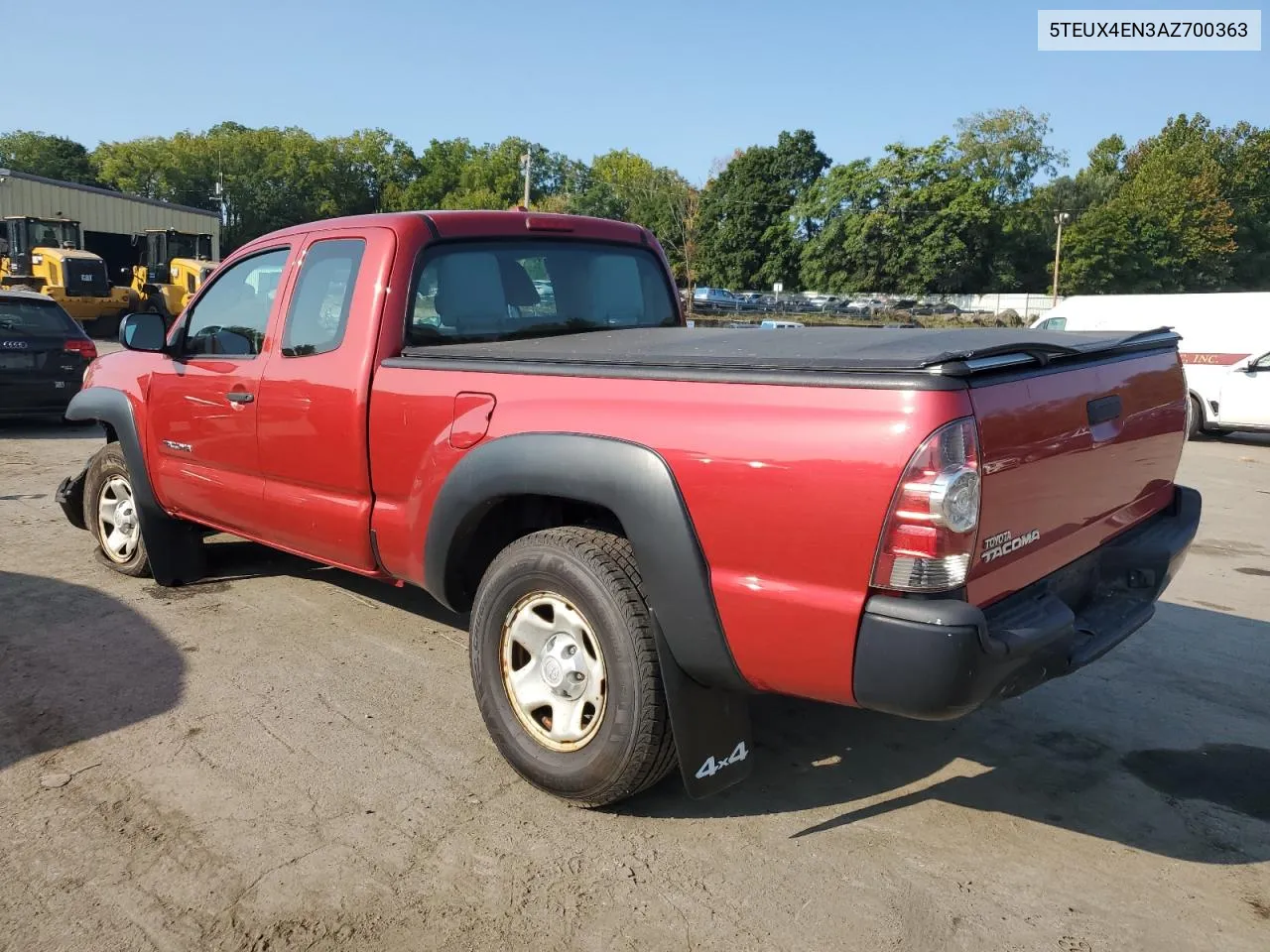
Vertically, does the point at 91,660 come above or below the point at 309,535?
below

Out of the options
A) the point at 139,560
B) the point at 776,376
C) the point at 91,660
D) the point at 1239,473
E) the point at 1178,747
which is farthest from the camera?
the point at 1239,473

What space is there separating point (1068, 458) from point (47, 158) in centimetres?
11054

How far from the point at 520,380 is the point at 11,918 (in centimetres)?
207

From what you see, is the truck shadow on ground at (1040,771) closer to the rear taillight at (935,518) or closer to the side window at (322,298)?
the rear taillight at (935,518)

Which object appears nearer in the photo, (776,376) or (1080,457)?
(776,376)

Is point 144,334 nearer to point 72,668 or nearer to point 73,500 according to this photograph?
point 72,668

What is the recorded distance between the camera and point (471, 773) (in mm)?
3459

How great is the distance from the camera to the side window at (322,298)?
3959 millimetres

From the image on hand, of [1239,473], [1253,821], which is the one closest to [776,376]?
[1253,821]

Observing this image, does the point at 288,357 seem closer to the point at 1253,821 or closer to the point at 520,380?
the point at 520,380

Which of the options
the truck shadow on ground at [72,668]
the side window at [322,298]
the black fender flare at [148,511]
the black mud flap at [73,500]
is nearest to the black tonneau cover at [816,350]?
the side window at [322,298]

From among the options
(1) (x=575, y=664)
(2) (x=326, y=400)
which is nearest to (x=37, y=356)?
(2) (x=326, y=400)

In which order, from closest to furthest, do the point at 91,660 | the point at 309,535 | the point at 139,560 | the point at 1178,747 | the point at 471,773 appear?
the point at 471,773 → the point at 1178,747 → the point at 309,535 → the point at 91,660 → the point at 139,560

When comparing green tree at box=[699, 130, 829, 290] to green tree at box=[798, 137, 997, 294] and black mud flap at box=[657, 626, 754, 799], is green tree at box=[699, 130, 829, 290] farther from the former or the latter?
black mud flap at box=[657, 626, 754, 799]
